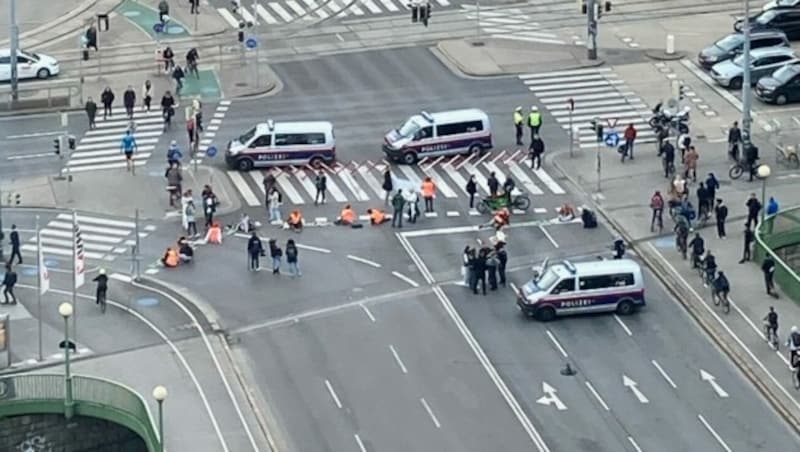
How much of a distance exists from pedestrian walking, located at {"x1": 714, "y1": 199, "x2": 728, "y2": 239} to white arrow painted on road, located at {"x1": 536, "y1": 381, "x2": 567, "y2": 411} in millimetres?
14505

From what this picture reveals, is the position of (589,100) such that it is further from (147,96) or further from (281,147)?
(147,96)

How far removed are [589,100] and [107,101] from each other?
66.9 feet

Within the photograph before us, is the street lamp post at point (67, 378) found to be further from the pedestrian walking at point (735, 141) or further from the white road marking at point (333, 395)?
the pedestrian walking at point (735, 141)

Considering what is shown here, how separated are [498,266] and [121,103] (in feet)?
87.8

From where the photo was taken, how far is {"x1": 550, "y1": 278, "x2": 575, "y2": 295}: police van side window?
84.4 metres

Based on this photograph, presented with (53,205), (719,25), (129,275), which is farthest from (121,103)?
(719,25)

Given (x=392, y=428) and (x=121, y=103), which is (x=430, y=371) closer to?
(x=392, y=428)

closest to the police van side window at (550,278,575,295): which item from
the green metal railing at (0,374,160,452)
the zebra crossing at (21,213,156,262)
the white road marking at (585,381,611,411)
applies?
the white road marking at (585,381,611,411)

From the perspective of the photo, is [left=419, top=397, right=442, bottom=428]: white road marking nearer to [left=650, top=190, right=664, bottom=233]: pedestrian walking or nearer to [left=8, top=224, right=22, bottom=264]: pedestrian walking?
[left=650, top=190, right=664, bottom=233]: pedestrian walking

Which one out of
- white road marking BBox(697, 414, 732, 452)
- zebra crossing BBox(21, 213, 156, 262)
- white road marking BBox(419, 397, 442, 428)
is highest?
zebra crossing BBox(21, 213, 156, 262)

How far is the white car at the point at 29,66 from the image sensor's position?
358ft

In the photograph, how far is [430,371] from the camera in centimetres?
8088

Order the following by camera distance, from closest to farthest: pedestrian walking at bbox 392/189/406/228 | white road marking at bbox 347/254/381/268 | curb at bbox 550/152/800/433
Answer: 1. curb at bbox 550/152/800/433
2. white road marking at bbox 347/254/381/268
3. pedestrian walking at bbox 392/189/406/228

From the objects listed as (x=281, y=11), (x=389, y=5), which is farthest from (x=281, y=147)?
(x=389, y=5)
